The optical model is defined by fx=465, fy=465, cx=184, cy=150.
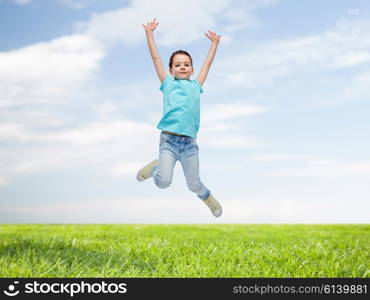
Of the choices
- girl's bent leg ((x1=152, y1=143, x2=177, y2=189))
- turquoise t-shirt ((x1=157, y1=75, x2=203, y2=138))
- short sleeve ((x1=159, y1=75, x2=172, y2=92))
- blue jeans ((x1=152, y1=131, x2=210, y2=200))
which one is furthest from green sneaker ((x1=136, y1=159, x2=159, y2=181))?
short sleeve ((x1=159, y1=75, x2=172, y2=92))

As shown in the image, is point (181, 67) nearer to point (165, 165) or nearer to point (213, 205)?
point (165, 165)

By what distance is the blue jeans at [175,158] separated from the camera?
5691mm

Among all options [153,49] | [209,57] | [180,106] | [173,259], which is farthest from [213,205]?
[153,49]

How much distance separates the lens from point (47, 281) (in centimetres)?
434

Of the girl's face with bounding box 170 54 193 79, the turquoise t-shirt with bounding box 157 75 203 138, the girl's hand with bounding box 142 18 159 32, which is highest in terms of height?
the girl's hand with bounding box 142 18 159 32

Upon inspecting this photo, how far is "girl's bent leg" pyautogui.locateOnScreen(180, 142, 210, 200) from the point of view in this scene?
5.79 m

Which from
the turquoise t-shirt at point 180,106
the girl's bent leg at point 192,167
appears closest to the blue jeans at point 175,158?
the girl's bent leg at point 192,167

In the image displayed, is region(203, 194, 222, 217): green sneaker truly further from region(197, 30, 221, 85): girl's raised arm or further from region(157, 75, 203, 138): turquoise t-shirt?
region(197, 30, 221, 85): girl's raised arm

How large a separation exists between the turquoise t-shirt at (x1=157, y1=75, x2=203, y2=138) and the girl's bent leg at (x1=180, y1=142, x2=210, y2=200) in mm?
216

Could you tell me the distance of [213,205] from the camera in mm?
6418

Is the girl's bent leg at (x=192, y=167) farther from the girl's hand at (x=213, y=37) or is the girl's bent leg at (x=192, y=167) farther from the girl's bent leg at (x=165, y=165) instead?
the girl's hand at (x=213, y=37)

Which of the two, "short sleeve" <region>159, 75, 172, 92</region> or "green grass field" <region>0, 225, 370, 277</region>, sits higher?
"short sleeve" <region>159, 75, 172, 92</region>

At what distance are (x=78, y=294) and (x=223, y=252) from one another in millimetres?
2176

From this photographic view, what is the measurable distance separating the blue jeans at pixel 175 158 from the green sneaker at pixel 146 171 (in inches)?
9.0
